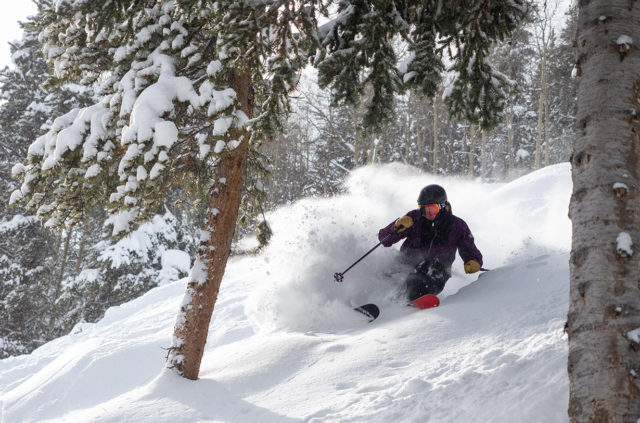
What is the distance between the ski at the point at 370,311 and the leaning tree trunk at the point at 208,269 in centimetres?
179

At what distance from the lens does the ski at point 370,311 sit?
5.39 metres

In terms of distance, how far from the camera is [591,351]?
2324mm

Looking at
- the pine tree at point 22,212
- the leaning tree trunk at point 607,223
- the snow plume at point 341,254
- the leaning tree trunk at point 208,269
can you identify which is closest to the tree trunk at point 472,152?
the snow plume at point 341,254

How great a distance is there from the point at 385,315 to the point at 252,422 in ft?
7.30

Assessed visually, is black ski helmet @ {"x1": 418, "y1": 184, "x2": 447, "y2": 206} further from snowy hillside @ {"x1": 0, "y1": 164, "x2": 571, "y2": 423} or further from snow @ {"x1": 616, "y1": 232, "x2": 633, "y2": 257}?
snow @ {"x1": 616, "y1": 232, "x2": 633, "y2": 257}

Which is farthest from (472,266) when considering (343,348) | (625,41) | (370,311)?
Answer: (625,41)

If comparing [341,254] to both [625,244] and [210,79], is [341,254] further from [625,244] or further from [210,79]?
[625,244]

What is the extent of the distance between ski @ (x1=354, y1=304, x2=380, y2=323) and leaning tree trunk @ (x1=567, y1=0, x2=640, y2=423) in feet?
9.96

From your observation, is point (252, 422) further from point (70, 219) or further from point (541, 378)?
point (70, 219)

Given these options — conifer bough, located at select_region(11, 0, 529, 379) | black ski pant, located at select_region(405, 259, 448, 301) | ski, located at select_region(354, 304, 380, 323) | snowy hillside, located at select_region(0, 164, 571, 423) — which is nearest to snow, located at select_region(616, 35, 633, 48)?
conifer bough, located at select_region(11, 0, 529, 379)

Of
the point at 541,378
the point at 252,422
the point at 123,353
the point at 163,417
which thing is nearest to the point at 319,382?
the point at 252,422

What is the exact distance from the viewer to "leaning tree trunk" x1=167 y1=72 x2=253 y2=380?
5.00 meters

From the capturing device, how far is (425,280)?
5.53m

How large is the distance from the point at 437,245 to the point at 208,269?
2.97 metres
